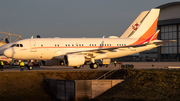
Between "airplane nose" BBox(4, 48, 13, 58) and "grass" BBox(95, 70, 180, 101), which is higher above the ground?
"airplane nose" BBox(4, 48, 13, 58)

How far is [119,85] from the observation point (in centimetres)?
1905

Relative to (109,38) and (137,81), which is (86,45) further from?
(137,81)

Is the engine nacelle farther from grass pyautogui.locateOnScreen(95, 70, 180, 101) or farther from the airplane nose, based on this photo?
grass pyautogui.locateOnScreen(95, 70, 180, 101)

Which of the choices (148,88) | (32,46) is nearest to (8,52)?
(32,46)

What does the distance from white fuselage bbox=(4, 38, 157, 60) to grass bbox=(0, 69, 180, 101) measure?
22.5ft

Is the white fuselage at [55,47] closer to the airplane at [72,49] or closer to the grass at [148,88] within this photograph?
the airplane at [72,49]

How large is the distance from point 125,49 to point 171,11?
45307 mm

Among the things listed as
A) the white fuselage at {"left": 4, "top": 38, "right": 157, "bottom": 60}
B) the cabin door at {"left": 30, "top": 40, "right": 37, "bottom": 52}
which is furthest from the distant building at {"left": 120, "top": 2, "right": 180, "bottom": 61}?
the cabin door at {"left": 30, "top": 40, "right": 37, "bottom": 52}

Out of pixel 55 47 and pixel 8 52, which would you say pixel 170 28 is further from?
pixel 8 52

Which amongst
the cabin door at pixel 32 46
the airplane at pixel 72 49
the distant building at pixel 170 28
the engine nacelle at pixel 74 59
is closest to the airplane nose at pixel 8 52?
the airplane at pixel 72 49

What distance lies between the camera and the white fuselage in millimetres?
30344

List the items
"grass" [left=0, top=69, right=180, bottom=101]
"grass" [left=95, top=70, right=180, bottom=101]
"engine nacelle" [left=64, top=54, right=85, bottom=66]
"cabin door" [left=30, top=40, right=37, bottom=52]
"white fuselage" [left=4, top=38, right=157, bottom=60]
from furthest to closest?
1. "cabin door" [left=30, top=40, right=37, bottom=52]
2. "white fuselage" [left=4, top=38, right=157, bottom=60]
3. "engine nacelle" [left=64, top=54, right=85, bottom=66]
4. "grass" [left=0, top=69, right=180, bottom=101]
5. "grass" [left=95, top=70, right=180, bottom=101]

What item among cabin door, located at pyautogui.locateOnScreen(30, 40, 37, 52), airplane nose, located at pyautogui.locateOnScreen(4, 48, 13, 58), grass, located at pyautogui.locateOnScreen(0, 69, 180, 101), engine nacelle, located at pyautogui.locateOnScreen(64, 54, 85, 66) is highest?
cabin door, located at pyautogui.locateOnScreen(30, 40, 37, 52)

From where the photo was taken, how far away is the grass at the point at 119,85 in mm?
16358
